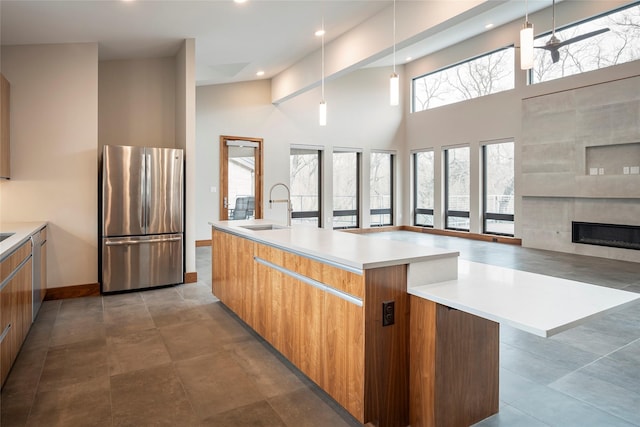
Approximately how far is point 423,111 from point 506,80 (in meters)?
2.22

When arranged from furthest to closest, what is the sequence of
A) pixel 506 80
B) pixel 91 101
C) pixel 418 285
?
1. pixel 506 80
2. pixel 91 101
3. pixel 418 285

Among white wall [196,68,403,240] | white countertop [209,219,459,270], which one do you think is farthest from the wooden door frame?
white countertop [209,219,459,270]

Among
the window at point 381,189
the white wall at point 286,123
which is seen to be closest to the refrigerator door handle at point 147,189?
the white wall at point 286,123

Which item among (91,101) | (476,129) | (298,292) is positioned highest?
(476,129)

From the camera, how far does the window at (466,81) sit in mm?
8328

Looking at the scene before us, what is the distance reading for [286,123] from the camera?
29.5ft

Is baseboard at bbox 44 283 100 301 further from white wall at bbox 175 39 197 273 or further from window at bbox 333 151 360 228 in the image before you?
window at bbox 333 151 360 228

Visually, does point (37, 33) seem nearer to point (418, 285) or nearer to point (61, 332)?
point (61, 332)

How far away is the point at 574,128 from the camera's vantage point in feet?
22.8

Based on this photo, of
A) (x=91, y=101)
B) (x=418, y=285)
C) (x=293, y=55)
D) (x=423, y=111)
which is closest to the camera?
(x=418, y=285)

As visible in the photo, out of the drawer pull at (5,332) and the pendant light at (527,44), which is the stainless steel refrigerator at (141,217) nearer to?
the drawer pull at (5,332)

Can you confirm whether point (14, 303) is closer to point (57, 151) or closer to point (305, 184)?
point (57, 151)

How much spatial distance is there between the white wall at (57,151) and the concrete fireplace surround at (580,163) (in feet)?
24.3

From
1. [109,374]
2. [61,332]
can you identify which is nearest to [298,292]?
[109,374]
